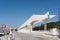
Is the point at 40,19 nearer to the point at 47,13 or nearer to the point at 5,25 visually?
the point at 47,13

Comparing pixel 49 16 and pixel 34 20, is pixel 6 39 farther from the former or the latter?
pixel 34 20

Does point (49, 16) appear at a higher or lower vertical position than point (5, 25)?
higher

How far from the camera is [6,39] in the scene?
2112 cm

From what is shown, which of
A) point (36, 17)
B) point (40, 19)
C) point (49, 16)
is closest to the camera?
point (49, 16)

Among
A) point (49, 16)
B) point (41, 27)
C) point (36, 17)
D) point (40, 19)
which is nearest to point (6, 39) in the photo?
point (49, 16)

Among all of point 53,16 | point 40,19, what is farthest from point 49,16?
point 40,19

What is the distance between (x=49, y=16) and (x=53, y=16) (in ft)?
6.43

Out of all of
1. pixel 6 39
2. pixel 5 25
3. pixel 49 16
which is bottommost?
pixel 6 39

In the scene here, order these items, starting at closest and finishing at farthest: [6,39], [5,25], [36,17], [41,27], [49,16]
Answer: [5,25] < [6,39] < [49,16] < [36,17] < [41,27]

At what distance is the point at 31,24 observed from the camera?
330 ft

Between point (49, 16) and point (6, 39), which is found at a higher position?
point (49, 16)

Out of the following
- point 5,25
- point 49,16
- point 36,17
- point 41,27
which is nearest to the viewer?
point 5,25

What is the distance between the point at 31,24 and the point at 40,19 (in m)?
16.8

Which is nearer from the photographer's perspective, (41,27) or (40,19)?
(40,19)
